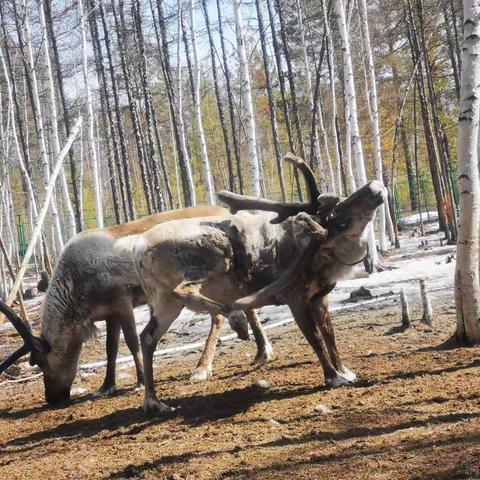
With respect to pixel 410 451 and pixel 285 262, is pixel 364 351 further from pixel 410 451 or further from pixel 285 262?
pixel 410 451

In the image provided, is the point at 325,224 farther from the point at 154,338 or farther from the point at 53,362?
the point at 53,362

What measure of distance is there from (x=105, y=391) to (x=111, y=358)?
414 millimetres

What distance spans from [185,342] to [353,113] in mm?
8698

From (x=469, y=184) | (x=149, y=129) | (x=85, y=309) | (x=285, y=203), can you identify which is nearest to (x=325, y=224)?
(x=285, y=203)

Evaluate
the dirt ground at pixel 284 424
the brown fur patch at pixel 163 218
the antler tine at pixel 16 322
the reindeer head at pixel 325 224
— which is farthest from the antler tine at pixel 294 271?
the antler tine at pixel 16 322

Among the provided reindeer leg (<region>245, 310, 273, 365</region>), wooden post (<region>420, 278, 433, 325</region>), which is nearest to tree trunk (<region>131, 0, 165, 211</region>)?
reindeer leg (<region>245, 310, 273, 365</region>)

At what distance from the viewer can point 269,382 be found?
6180 mm

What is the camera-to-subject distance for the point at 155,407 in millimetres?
5750

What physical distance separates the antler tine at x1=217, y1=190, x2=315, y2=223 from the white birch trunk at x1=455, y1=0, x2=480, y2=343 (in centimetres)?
153

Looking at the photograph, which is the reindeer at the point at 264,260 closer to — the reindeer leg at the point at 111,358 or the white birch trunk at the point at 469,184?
the white birch trunk at the point at 469,184

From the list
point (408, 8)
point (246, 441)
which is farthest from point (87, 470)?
point (408, 8)

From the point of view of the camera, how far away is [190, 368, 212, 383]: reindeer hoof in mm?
6895

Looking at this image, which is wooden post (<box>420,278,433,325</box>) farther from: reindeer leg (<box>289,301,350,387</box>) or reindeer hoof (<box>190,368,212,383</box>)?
reindeer hoof (<box>190,368,212,383</box>)

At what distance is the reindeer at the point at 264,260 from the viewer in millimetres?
5586
